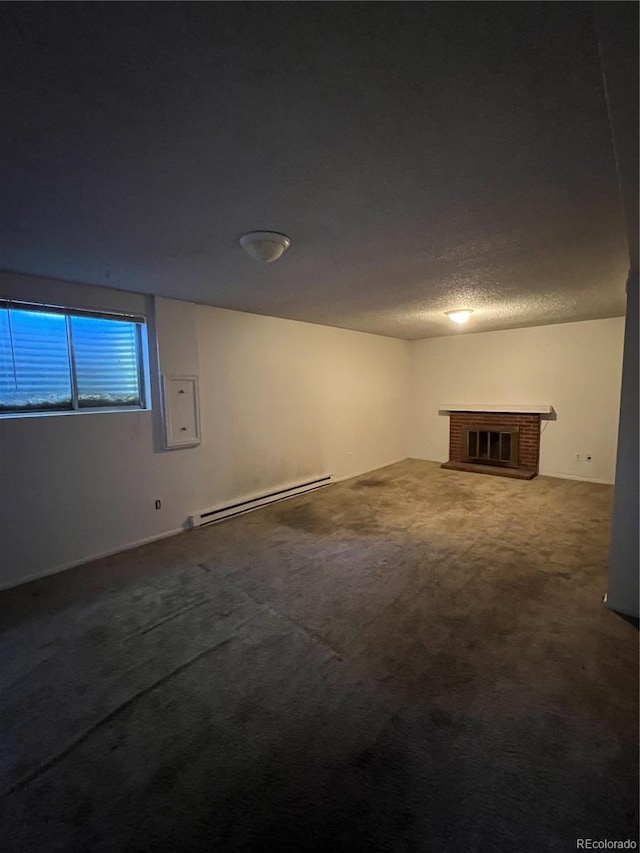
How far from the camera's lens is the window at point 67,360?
279cm

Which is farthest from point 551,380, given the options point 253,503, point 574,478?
point 253,503

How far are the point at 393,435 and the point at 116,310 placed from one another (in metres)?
4.76

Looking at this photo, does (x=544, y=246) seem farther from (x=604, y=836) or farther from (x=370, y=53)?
(x=604, y=836)

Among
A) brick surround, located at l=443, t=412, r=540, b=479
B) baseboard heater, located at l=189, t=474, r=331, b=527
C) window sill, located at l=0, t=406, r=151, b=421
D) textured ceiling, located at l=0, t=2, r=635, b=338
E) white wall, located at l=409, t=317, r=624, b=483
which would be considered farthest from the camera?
brick surround, located at l=443, t=412, r=540, b=479

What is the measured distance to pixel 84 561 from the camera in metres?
3.16

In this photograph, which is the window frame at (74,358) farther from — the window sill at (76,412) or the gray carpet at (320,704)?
the gray carpet at (320,704)

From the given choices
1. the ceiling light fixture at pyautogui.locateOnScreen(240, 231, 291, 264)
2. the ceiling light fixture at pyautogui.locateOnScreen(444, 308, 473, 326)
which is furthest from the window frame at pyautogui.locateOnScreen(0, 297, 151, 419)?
the ceiling light fixture at pyautogui.locateOnScreen(444, 308, 473, 326)

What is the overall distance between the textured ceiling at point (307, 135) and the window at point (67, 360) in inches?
19.8

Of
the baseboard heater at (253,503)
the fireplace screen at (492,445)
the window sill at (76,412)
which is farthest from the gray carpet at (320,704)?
the fireplace screen at (492,445)

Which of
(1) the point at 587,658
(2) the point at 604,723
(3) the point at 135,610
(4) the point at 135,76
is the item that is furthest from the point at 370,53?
(3) the point at 135,610

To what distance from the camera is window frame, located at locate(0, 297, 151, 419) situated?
2816 mm

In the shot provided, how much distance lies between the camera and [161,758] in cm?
148

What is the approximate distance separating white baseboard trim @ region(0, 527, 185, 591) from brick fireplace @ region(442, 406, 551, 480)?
14.7ft

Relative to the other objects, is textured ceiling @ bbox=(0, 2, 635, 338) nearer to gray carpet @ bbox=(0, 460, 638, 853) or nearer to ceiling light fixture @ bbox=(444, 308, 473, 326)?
ceiling light fixture @ bbox=(444, 308, 473, 326)
